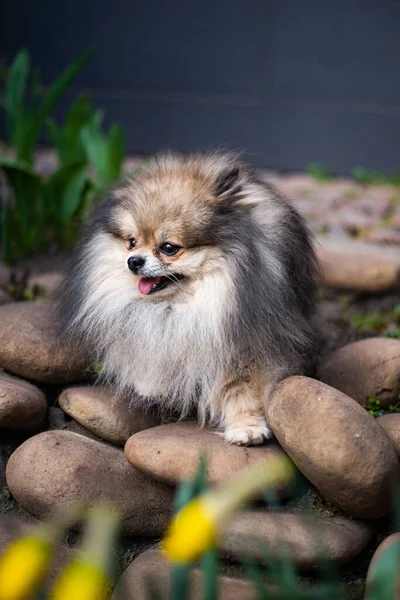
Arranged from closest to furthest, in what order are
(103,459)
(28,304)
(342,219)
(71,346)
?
(103,459)
(71,346)
(28,304)
(342,219)

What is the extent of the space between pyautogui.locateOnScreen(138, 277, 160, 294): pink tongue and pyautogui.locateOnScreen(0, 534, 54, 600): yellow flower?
1562mm

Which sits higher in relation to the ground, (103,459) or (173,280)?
(173,280)

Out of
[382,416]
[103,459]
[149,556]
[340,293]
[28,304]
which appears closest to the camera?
[149,556]

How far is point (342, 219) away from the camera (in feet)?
16.5

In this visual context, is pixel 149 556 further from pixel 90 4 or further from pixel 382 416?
pixel 90 4

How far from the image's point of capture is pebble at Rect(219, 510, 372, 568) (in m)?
2.07

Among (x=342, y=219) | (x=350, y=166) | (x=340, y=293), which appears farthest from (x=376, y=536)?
(x=350, y=166)

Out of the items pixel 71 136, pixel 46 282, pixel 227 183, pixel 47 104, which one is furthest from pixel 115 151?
pixel 227 183

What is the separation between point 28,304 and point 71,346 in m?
0.39

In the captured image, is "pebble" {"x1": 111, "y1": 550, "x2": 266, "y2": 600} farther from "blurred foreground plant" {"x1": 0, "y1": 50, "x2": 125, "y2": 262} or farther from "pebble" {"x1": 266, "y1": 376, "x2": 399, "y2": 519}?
"blurred foreground plant" {"x1": 0, "y1": 50, "x2": 125, "y2": 262}

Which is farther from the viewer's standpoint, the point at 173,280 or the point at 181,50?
the point at 181,50

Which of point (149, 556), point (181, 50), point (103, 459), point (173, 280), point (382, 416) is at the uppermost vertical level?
point (181, 50)

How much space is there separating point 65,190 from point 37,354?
1497mm

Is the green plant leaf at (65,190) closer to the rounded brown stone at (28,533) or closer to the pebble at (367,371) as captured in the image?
the pebble at (367,371)
